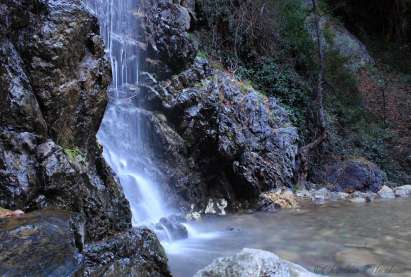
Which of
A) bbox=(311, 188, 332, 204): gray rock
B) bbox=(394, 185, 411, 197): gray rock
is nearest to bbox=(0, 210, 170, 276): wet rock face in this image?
bbox=(311, 188, 332, 204): gray rock

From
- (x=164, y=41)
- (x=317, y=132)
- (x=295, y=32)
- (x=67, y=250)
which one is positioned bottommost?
(x=67, y=250)

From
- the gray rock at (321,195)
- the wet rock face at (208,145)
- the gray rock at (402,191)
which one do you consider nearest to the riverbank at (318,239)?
the gray rock at (321,195)

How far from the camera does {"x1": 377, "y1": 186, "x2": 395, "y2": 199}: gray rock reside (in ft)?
32.9

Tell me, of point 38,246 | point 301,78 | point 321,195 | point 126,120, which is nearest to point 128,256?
point 38,246

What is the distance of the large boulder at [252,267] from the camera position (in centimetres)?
334

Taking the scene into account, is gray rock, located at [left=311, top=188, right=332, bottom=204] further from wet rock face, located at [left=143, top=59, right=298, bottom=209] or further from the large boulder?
the large boulder

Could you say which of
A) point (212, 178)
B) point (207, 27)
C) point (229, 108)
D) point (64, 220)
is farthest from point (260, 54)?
point (64, 220)

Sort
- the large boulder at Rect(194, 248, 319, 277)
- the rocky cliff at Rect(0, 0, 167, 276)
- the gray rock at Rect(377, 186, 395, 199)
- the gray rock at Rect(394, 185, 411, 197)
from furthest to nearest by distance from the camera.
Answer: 1. the gray rock at Rect(394, 185, 411, 197)
2. the gray rock at Rect(377, 186, 395, 199)
3. the rocky cliff at Rect(0, 0, 167, 276)
4. the large boulder at Rect(194, 248, 319, 277)

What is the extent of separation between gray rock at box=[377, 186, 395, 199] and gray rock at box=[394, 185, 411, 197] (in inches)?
4.5

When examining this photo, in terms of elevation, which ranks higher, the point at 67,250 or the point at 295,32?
the point at 295,32

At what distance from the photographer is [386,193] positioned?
10.1 meters

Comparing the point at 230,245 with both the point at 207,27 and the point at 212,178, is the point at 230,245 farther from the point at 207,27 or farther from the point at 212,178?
the point at 207,27

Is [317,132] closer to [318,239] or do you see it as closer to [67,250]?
[318,239]

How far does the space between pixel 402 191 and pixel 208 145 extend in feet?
15.2
